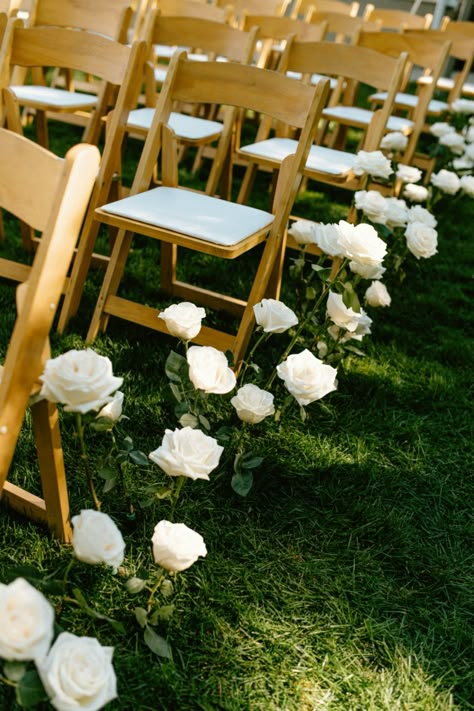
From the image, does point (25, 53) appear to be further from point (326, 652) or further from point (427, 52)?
point (427, 52)

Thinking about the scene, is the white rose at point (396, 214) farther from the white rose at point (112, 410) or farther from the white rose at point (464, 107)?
the white rose at point (464, 107)

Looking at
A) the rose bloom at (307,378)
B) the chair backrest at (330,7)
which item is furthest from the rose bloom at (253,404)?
the chair backrest at (330,7)

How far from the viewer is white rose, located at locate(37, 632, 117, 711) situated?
3.60 feet

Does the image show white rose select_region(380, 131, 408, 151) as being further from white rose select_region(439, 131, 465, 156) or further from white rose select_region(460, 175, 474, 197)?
white rose select_region(439, 131, 465, 156)

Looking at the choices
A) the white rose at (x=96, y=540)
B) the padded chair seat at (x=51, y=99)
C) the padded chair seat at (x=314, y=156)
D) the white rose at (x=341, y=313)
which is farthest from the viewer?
the padded chair seat at (x=51, y=99)

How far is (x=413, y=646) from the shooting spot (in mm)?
1748

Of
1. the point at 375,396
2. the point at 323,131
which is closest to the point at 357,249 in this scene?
the point at 375,396

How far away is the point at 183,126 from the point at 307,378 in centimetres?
228

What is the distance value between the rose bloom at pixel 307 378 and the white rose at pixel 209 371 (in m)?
0.24

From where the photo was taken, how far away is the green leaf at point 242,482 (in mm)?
1888

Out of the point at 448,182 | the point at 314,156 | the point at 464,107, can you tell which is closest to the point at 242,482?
the point at 314,156

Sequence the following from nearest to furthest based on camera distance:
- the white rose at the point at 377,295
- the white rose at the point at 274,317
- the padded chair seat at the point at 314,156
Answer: the white rose at the point at 274,317, the white rose at the point at 377,295, the padded chair seat at the point at 314,156

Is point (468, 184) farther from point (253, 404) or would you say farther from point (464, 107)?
point (253, 404)

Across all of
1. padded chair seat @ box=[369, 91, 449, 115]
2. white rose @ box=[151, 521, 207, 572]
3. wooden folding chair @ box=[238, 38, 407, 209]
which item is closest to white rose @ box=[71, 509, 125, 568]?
white rose @ box=[151, 521, 207, 572]
